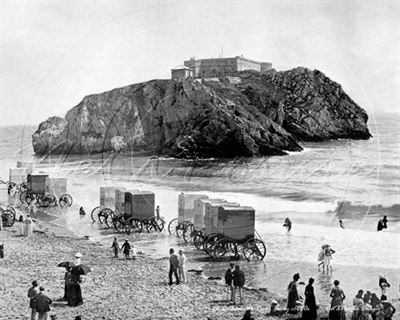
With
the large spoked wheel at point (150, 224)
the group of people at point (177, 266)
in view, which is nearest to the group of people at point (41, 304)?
the group of people at point (177, 266)

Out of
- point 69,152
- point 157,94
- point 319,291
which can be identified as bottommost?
point 319,291

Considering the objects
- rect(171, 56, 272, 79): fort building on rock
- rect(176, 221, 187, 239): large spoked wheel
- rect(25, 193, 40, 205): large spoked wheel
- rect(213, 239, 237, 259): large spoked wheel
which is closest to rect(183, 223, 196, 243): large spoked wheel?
rect(176, 221, 187, 239): large spoked wheel

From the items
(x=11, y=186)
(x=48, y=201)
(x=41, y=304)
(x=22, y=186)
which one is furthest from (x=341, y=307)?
(x=11, y=186)

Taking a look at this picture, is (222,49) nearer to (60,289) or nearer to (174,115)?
(60,289)

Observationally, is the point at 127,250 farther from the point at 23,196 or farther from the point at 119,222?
the point at 23,196

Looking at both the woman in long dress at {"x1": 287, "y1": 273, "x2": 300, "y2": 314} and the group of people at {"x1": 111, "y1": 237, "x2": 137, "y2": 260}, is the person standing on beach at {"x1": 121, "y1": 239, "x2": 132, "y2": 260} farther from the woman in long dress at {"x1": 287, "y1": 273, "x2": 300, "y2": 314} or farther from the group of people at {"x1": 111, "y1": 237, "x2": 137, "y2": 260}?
the woman in long dress at {"x1": 287, "y1": 273, "x2": 300, "y2": 314}

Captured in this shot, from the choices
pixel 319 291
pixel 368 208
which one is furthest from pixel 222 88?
pixel 319 291
